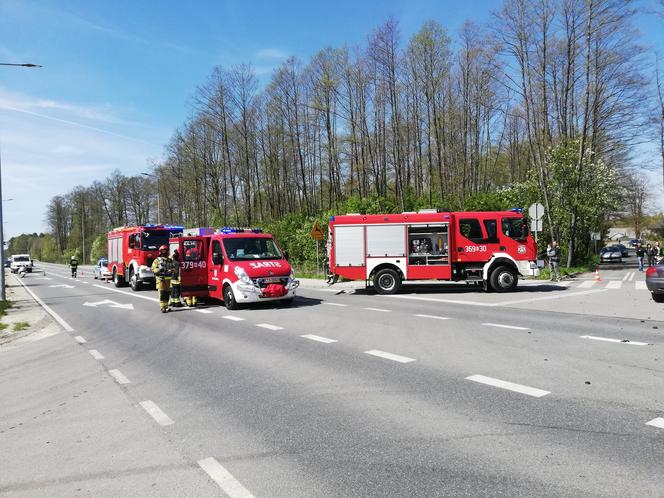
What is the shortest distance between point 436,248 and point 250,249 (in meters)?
6.88

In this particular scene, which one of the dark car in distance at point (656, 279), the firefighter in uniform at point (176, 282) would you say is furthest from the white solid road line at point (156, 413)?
the dark car in distance at point (656, 279)

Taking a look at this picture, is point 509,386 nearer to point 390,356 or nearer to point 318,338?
point 390,356

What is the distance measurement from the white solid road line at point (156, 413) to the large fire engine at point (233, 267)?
327 inches

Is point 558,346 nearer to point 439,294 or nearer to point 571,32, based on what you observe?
point 439,294

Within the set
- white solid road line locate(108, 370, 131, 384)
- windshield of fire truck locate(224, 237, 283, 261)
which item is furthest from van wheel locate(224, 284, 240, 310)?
white solid road line locate(108, 370, 131, 384)

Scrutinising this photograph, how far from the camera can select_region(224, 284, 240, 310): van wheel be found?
A: 1434cm

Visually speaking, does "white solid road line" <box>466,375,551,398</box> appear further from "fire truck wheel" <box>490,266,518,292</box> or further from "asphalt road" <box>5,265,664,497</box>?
"fire truck wheel" <box>490,266,518,292</box>

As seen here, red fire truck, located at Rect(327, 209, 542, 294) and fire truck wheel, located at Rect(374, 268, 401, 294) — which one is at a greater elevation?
red fire truck, located at Rect(327, 209, 542, 294)

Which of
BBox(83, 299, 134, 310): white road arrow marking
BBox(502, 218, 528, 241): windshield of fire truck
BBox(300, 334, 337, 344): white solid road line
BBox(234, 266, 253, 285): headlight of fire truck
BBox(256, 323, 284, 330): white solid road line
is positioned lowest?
BBox(83, 299, 134, 310): white road arrow marking

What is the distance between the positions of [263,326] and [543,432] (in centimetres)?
759

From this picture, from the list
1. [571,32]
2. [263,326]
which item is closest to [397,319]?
[263,326]

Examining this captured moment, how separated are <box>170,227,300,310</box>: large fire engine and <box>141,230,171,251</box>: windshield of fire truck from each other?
6248 millimetres

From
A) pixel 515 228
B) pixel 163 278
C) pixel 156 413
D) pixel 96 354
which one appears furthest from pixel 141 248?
pixel 156 413

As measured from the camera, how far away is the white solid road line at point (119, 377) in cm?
678
